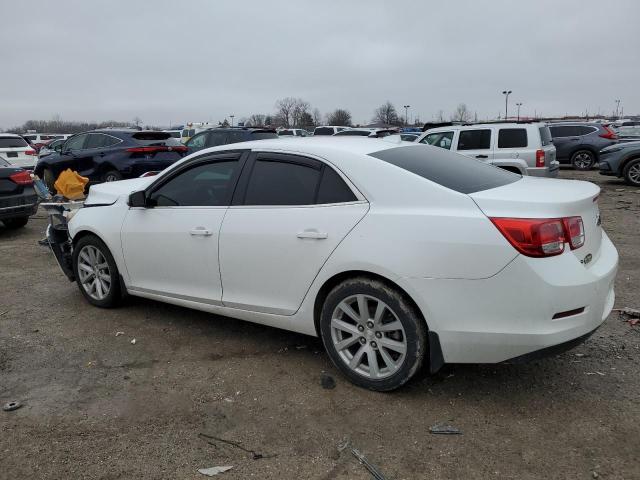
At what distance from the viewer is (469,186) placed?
11.0 ft

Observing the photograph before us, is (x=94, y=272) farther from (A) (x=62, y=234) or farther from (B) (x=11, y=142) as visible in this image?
(B) (x=11, y=142)

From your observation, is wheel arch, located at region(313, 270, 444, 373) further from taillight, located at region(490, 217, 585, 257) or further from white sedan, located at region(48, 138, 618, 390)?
taillight, located at region(490, 217, 585, 257)

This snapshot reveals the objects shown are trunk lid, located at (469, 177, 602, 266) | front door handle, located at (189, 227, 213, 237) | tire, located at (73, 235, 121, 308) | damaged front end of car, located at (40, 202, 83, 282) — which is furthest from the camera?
damaged front end of car, located at (40, 202, 83, 282)

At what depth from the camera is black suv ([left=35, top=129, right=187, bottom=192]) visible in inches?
482

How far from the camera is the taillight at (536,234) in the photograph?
286 cm

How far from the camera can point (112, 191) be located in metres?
5.14

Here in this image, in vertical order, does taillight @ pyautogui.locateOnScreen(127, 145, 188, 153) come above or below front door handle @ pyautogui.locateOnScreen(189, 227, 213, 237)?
above

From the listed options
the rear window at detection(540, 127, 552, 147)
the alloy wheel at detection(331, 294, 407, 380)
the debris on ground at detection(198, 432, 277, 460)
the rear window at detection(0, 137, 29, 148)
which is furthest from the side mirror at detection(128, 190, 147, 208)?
the rear window at detection(0, 137, 29, 148)

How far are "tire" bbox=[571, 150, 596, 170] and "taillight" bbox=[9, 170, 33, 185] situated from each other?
57.6 ft

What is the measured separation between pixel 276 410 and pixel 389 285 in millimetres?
1038

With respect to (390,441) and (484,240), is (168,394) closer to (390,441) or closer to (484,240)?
(390,441)

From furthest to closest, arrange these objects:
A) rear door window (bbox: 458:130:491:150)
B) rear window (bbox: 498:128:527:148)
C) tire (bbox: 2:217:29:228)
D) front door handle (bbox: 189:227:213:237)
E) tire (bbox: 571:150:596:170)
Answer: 1. tire (bbox: 571:150:596:170)
2. rear door window (bbox: 458:130:491:150)
3. rear window (bbox: 498:128:527:148)
4. tire (bbox: 2:217:29:228)
5. front door handle (bbox: 189:227:213:237)

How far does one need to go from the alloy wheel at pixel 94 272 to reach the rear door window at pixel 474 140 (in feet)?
29.9

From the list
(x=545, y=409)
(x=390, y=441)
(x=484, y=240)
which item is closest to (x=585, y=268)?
(x=484, y=240)
